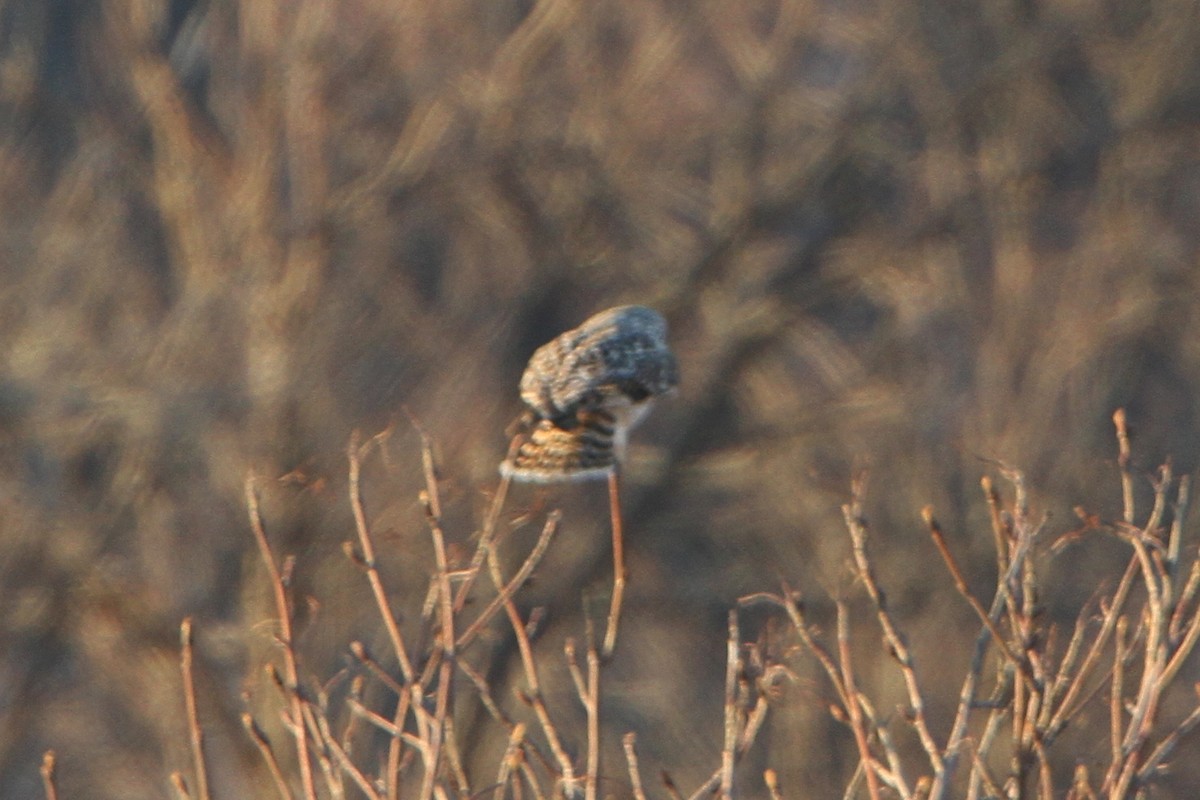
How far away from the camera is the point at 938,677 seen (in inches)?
439

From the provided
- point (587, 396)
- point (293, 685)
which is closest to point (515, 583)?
point (293, 685)

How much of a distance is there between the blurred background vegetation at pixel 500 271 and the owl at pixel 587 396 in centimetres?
331

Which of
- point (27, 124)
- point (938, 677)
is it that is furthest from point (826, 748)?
point (27, 124)

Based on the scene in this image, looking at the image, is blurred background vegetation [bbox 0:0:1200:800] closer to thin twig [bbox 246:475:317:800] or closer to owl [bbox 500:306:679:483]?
owl [bbox 500:306:679:483]

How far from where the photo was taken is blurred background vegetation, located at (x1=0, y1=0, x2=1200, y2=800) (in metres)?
8.93

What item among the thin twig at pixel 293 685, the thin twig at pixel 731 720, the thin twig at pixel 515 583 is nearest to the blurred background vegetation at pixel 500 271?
the thin twig at pixel 515 583

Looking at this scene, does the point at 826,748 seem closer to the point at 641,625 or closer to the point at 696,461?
the point at 641,625

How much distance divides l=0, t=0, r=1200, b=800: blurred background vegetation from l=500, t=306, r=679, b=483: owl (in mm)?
3310

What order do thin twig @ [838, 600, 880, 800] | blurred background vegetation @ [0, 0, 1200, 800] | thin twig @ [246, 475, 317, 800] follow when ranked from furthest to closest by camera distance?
blurred background vegetation @ [0, 0, 1200, 800]
thin twig @ [246, 475, 317, 800]
thin twig @ [838, 600, 880, 800]

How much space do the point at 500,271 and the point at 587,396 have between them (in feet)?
15.6

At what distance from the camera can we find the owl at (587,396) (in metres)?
4.74

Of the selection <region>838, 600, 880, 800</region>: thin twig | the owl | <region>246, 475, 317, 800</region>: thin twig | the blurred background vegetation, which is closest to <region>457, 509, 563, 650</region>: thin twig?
<region>246, 475, 317, 800</region>: thin twig

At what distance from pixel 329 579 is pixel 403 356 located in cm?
121

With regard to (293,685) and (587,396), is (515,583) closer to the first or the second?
(293,685)
